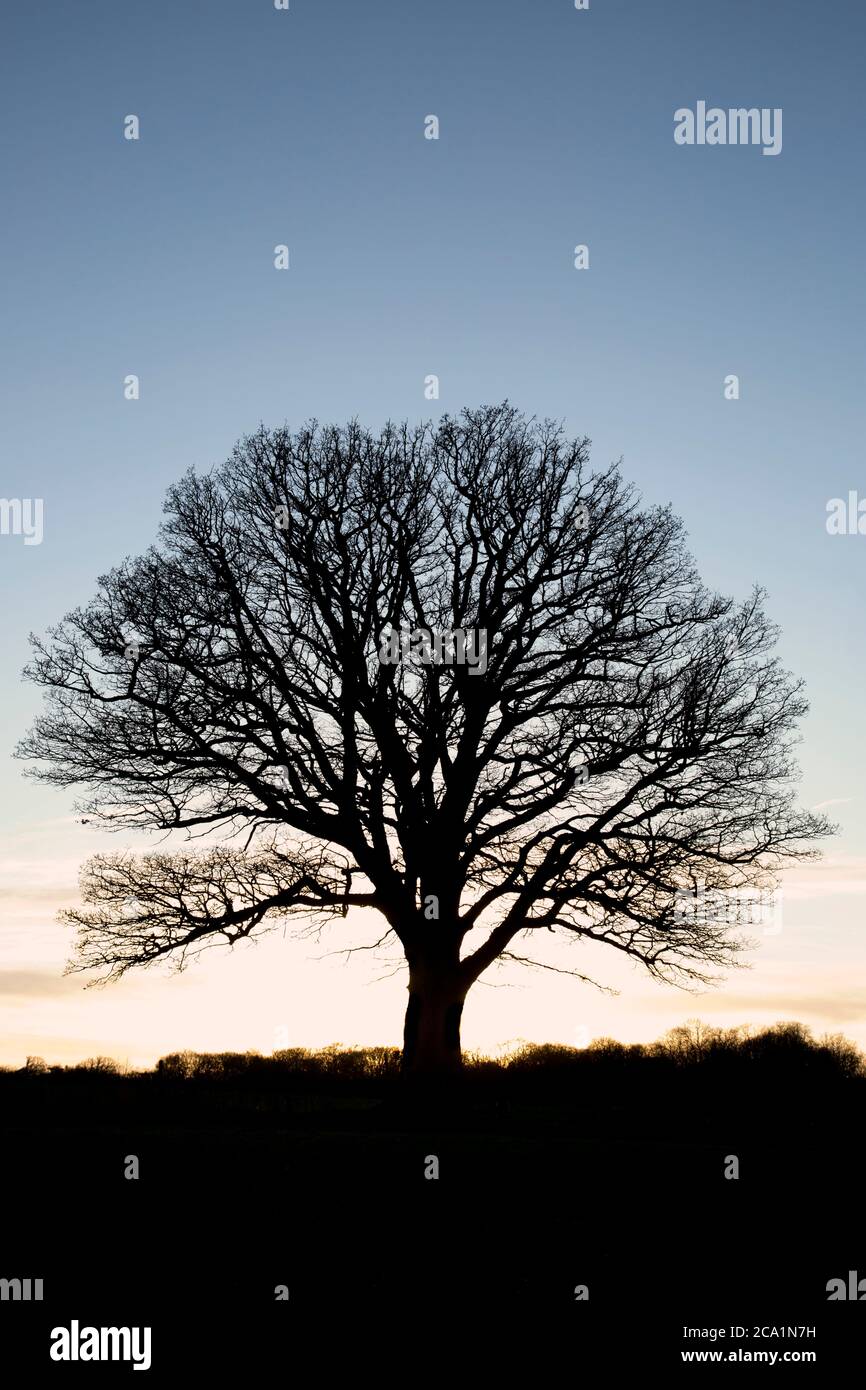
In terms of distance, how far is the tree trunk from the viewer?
2323 cm

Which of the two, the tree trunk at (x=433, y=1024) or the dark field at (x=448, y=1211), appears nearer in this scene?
the dark field at (x=448, y=1211)

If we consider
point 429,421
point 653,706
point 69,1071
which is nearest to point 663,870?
point 653,706

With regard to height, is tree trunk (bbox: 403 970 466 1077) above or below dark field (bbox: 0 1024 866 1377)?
above

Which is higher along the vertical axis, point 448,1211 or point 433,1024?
point 433,1024

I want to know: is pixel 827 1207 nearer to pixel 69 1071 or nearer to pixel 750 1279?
pixel 750 1279

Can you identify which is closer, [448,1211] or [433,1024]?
[448,1211]

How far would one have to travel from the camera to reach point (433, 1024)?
2341 centimetres

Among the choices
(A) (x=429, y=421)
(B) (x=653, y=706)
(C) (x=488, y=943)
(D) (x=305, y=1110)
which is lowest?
(D) (x=305, y=1110)

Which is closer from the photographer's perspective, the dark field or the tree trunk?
the dark field

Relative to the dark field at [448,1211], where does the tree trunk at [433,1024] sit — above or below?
above

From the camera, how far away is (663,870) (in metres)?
23.6

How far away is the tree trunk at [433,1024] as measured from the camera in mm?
23234
